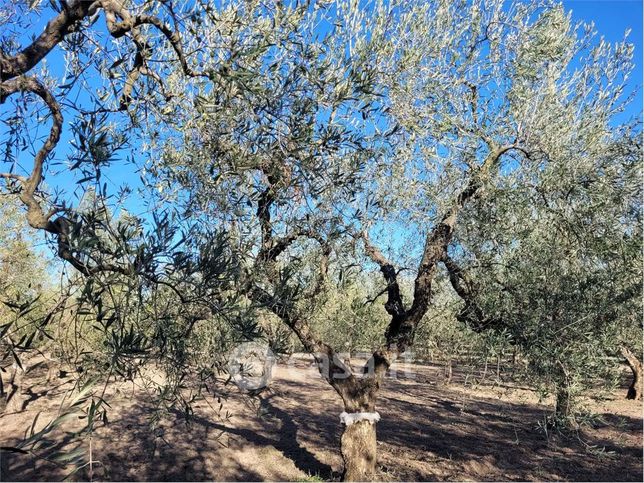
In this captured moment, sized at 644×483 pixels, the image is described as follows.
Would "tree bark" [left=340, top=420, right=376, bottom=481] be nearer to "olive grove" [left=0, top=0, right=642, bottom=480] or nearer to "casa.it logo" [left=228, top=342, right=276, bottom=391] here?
"olive grove" [left=0, top=0, right=642, bottom=480]

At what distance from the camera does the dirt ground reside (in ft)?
26.9

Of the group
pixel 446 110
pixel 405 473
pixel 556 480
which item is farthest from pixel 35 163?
pixel 556 480

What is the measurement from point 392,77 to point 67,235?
3.35 meters

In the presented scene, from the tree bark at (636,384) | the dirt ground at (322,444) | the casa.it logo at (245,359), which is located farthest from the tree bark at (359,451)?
the tree bark at (636,384)

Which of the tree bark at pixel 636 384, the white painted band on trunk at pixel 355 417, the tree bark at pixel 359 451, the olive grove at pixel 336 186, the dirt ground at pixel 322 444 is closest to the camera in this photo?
the olive grove at pixel 336 186

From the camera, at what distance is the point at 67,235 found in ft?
7.33

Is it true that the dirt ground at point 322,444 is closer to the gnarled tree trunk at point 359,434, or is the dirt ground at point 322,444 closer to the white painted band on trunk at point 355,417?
the gnarled tree trunk at point 359,434

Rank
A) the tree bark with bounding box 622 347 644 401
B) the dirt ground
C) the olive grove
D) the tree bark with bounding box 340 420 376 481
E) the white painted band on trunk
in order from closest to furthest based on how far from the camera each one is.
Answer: the olive grove < the tree bark with bounding box 340 420 376 481 < the white painted band on trunk < the dirt ground < the tree bark with bounding box 622 347 644 401

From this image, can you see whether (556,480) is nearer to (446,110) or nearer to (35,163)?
(446,110)

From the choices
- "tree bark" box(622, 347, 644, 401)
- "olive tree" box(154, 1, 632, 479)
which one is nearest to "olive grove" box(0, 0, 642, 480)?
"olive tree" box(154, 1, 632, 479)

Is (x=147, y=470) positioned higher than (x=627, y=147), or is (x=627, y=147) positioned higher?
(x=627, y=147)

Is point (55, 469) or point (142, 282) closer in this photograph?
point (142, 282)

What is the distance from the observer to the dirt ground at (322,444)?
8203 mm

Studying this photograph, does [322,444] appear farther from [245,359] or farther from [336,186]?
[336,186]
